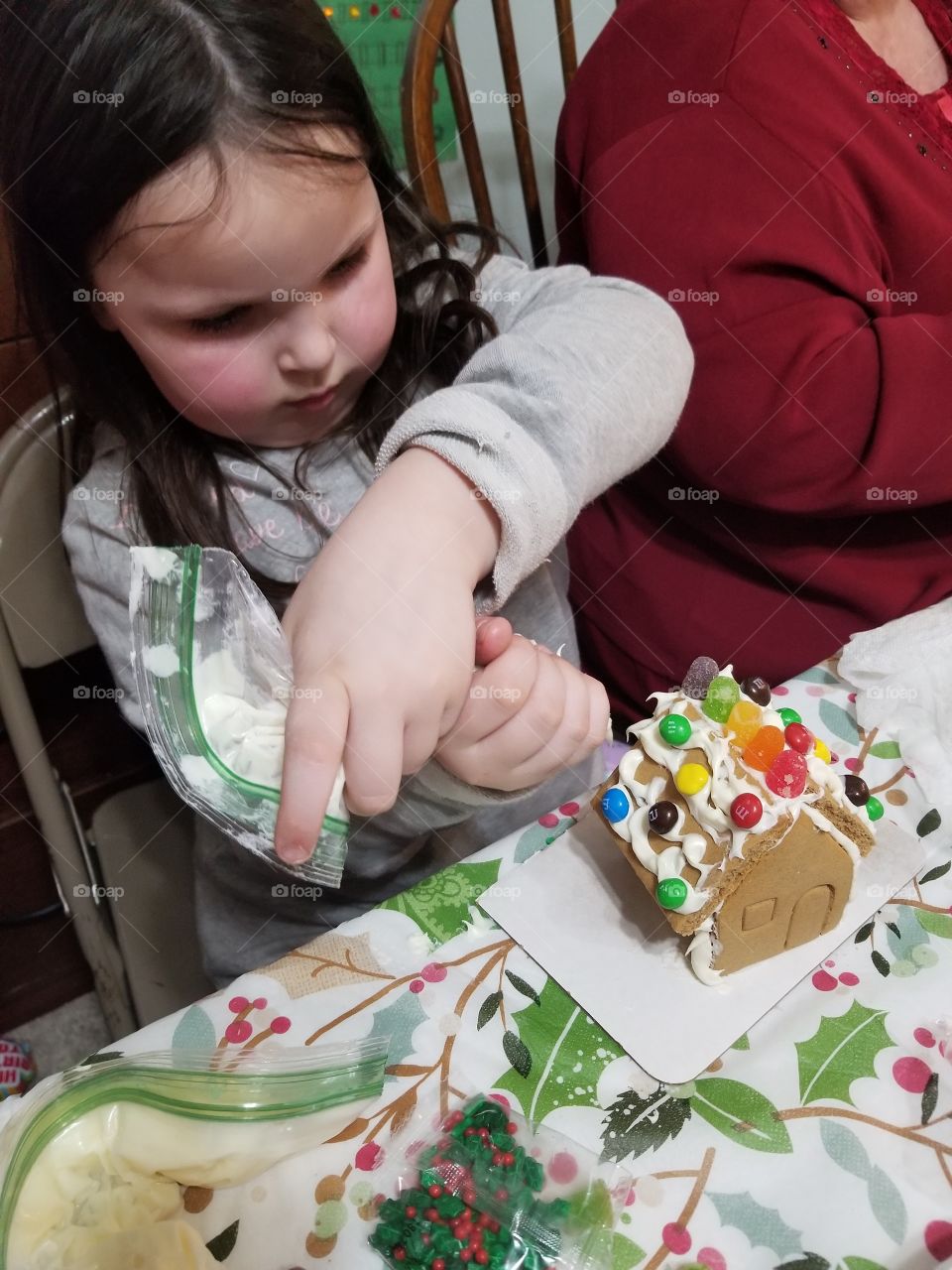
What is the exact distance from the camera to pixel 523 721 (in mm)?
583

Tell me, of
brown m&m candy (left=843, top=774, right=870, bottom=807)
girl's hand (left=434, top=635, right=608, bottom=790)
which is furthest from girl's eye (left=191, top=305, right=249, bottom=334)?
brown m&m candy (left=843, top=774, right=870, bottom=807)

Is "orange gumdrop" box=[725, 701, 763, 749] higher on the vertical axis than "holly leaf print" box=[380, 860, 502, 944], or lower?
higher

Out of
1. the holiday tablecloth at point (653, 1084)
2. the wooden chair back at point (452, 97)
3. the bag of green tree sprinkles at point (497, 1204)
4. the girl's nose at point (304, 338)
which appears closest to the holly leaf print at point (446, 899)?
the holiday tablecloth at point (653, 1084)

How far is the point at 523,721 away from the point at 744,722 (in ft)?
0.44

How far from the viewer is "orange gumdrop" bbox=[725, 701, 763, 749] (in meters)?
0.54

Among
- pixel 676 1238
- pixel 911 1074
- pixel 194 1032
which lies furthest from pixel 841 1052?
pixel 194 1032

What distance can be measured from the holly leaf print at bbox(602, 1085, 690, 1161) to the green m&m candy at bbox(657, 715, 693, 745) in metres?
0.19

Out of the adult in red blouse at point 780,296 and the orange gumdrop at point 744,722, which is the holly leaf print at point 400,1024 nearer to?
the orange gumdrop at point 744,722

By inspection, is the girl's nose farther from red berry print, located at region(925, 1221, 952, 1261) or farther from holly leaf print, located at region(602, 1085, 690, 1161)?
red berry print, located at region(925, 1221, 952, 1261)

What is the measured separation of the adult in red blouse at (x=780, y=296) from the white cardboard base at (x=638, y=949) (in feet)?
1.10

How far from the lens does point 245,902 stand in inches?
32.1

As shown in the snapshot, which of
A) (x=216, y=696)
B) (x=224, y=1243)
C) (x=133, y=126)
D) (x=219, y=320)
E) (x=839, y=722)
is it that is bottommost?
(x=224, y=1243)

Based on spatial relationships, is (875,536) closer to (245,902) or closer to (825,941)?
(825,941)

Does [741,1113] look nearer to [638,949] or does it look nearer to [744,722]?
[638,949]
